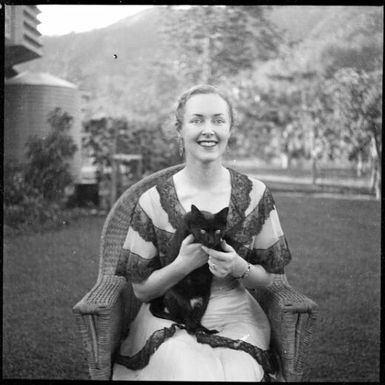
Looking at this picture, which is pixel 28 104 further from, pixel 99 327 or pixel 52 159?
pixel 99 327

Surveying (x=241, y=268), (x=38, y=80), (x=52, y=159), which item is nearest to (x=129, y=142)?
(x=52, y=159)

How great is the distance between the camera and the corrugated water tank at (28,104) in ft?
7.40

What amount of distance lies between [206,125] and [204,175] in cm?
17

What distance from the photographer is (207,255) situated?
5.21ft

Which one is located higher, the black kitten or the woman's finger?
the woman's finger

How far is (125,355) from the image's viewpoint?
1.70 metres

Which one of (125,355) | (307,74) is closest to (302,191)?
(307,74)

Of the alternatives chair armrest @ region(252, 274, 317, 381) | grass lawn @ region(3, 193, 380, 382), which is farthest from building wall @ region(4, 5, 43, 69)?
chair armrest @ region(252, 274, 317, 381)

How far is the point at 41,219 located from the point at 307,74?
1482 millimetres

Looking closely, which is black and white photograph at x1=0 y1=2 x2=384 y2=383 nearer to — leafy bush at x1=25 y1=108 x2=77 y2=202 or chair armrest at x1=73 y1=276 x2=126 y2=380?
leafy bush at x1=25 y1=108 x2=77 y2=202

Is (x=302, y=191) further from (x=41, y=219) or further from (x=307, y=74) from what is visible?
(x=41, y=219)

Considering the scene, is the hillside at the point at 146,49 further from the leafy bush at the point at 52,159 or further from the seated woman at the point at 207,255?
the seated woman at the point at 207,255

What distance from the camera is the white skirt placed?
1.51 meters

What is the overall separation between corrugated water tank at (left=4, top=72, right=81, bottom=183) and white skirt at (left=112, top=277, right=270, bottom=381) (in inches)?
41.8
